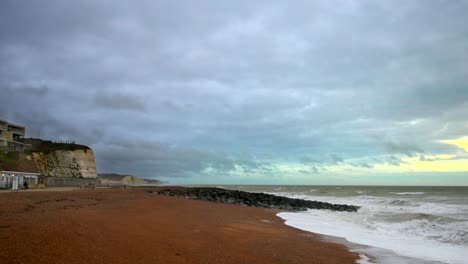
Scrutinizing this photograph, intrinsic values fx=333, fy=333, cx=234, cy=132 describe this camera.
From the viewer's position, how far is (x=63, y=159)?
5831 centimetres

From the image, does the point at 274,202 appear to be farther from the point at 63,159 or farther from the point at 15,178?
the point at 63,159

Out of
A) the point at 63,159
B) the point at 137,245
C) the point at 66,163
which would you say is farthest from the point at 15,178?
the point at 137,245

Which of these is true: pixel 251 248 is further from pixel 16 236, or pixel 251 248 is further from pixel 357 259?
pixel 16 236

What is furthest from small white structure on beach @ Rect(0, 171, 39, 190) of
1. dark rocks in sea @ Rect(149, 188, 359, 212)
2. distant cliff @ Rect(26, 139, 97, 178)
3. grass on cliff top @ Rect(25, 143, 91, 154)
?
dark rocks in sea @ Rect(149, 188, 359, 212)

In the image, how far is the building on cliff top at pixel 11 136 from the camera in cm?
5322

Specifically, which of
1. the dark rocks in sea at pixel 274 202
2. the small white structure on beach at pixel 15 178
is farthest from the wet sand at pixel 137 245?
the small white structure on beach at pixel 15 178

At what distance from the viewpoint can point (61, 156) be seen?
191 feet

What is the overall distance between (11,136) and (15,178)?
31937 millimetres

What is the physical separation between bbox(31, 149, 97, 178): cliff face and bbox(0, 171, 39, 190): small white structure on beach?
12.6 metres

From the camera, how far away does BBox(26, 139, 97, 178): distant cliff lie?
175ft

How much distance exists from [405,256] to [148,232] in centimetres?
774

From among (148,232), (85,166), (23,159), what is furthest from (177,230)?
(85,166)

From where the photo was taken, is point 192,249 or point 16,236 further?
point 192,249

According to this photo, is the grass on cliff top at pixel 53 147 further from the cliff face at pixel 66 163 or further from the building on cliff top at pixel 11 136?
the building on cliff top at pixel 11 136
